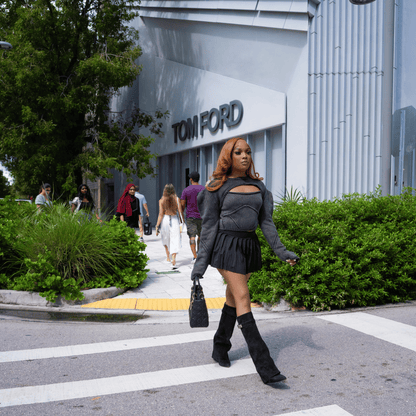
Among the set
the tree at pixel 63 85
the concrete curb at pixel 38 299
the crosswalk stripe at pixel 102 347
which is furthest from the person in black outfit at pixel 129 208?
the crosswalk stripe at pixel 102 347

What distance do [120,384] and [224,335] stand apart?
96 centimetres

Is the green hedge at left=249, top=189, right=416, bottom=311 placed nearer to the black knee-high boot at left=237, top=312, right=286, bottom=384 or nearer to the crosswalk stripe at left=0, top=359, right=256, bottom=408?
the crosswalk stripe at left=0, top=359, right=256, bottom=408


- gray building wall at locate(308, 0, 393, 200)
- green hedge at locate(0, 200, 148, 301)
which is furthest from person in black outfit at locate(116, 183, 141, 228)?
gray building wall at locate(308, 0, 393, 200)

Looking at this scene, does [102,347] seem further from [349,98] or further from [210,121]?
[210,121]

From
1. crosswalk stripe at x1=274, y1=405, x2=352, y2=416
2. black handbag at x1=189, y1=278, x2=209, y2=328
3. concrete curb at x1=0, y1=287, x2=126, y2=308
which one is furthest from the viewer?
concrete curb at x1=0, y1=287, x2=126, y2=308

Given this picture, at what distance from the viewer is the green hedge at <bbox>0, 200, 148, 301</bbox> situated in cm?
660

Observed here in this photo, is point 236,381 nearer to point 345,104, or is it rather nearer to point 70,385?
point 70,385

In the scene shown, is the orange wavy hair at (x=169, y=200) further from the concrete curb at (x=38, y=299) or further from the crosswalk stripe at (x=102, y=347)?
the crosswalk stripe at (x=102, y=347)

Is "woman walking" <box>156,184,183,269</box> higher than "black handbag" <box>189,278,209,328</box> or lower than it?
higher

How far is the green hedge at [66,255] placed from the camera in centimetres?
660

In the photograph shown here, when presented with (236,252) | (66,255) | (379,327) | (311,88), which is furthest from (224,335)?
(311,88)

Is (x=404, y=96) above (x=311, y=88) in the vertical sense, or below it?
below

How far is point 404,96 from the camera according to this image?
12.5 metres

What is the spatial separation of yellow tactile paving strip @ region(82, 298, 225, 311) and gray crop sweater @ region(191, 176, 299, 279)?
9.23ft
